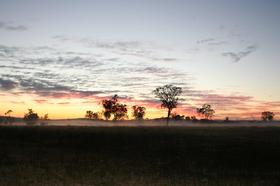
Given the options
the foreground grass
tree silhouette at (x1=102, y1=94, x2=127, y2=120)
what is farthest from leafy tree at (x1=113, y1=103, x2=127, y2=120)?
the foreground grass

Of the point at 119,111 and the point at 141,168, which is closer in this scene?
the point at 141,168

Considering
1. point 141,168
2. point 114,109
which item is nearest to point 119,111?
point 114,109

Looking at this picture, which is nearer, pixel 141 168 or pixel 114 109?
pixel 141 168

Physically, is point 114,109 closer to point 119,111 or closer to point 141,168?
point 119,111

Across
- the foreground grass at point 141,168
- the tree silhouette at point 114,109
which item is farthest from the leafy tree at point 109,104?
the foreground grass at point 141,168

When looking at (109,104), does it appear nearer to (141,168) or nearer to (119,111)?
(119,111)

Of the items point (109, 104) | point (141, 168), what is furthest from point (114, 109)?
point (141, 168)

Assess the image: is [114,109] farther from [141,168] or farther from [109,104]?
[141,168]

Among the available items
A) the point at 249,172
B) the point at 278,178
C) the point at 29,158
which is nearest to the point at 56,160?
the point at 29,158

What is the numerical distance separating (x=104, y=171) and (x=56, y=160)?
7.15m

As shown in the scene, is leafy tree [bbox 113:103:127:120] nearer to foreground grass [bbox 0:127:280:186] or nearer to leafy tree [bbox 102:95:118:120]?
leafy tree [bbox 102:95:118:120]

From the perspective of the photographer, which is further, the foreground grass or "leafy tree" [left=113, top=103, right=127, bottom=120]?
"leafy tree" [left=113, top=103, right=127, bottom=120]

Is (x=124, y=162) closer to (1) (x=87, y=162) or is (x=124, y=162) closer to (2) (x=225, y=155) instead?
(1) (x=87, y=162)

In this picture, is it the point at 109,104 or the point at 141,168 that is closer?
the point at 141,168
